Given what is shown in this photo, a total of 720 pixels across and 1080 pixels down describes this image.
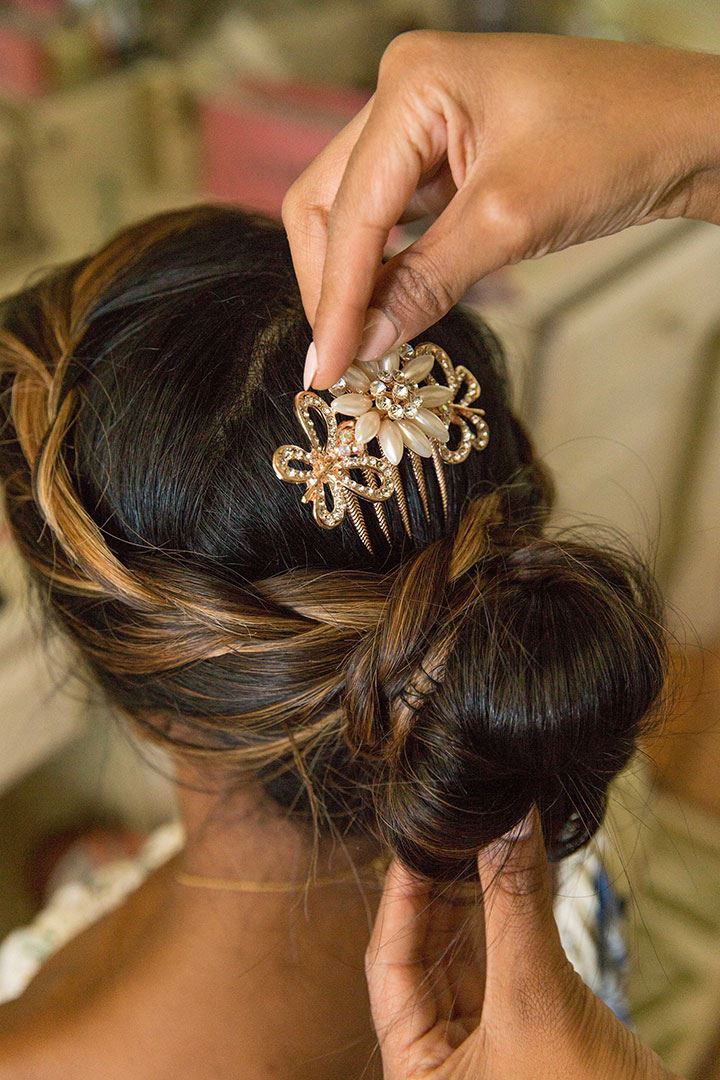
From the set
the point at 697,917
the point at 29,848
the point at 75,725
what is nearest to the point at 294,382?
the point at 75,725

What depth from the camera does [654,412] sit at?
193 cm

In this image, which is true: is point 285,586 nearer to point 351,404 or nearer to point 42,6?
point 351,404

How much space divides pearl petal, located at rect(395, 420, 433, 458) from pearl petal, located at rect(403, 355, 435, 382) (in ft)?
0.10

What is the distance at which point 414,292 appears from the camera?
1.69ft

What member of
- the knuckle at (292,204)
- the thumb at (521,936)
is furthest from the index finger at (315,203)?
the thumb at (521,936)

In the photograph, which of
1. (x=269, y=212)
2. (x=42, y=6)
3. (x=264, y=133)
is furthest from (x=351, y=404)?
(x=42, y=6)

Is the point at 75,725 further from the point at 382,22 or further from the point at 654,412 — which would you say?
the point at 382,22

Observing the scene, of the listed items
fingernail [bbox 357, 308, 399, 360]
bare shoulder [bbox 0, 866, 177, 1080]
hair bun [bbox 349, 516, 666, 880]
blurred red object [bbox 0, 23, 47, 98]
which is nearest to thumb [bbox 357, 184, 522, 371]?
fingernail [bbox 357, 308, 399, 360]

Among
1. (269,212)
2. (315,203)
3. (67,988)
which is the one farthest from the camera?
(269,212)

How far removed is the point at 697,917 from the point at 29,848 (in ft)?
3.11

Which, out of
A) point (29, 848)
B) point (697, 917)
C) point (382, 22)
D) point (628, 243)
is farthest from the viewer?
point (382, 22)

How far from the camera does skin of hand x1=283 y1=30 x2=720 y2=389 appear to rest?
501mm

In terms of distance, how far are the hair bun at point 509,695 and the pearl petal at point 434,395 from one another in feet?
0.29

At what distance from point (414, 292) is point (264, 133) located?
1.11 metres
